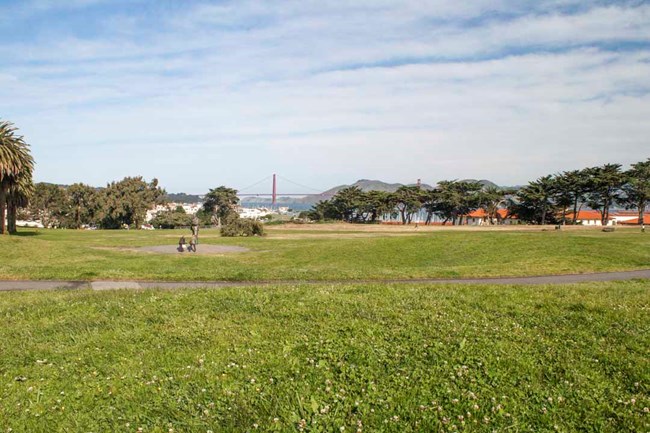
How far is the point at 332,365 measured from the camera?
7453mm

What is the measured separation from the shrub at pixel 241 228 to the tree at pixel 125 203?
44510mm

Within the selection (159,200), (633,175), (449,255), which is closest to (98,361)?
(449,255)

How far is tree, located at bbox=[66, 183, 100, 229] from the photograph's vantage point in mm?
97750

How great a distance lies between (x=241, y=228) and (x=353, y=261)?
28273 millimetres

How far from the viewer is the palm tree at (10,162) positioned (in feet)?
130

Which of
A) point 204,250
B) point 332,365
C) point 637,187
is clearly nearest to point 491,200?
point 637,187

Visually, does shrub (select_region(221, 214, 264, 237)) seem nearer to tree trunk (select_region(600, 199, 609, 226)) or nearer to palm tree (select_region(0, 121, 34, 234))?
palm tree (select_region(0, 121, 34, 234))

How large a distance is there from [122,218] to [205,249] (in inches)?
2650

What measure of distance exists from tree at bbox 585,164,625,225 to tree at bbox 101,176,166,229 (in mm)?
87585

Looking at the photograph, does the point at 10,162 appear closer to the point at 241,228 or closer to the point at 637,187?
the point at 241,228

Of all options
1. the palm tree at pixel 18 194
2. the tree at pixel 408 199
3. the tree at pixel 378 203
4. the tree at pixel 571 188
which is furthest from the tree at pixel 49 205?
the tree at pixel 571 188

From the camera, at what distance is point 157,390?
6871 mm

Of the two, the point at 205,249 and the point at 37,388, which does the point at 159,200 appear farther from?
the point at 37,388

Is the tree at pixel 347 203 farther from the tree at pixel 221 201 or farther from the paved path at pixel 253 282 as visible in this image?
the paved path at pixel 253 282
